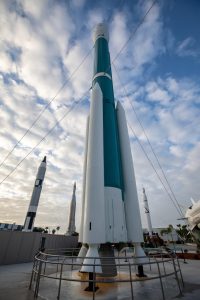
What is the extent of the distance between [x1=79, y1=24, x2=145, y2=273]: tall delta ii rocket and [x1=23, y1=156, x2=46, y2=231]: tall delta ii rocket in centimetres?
1693

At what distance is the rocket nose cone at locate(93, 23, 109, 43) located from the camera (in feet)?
49.6

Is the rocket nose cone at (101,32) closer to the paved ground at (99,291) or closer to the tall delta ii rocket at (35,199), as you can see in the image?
the paved ground at (99,291)

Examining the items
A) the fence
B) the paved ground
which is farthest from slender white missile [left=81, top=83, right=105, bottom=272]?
the fence

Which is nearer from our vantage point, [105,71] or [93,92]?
[93,92]

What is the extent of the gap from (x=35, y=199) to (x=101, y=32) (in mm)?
21580

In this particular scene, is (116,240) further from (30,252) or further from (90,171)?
(30,252)

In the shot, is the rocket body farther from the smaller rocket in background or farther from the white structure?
the white structure

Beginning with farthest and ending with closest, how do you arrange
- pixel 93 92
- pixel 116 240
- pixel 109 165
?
pixel 93 92
pixel 109 165
pixel 116 240

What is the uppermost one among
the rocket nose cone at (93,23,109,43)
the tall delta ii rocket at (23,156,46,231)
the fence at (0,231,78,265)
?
the rocket nose cone at (93,23,109,43)

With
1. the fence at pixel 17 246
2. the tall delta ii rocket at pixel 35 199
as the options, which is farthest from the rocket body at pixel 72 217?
the fence at pixel 17 246

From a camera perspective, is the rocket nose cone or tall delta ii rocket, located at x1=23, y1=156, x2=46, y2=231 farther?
tall delta ii rocket, located at x1=23, y1=156, x2=46, y2=231

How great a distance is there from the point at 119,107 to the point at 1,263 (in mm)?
13204

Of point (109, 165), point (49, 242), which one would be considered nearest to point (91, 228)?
point (109, 165)

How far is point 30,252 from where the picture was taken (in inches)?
542
